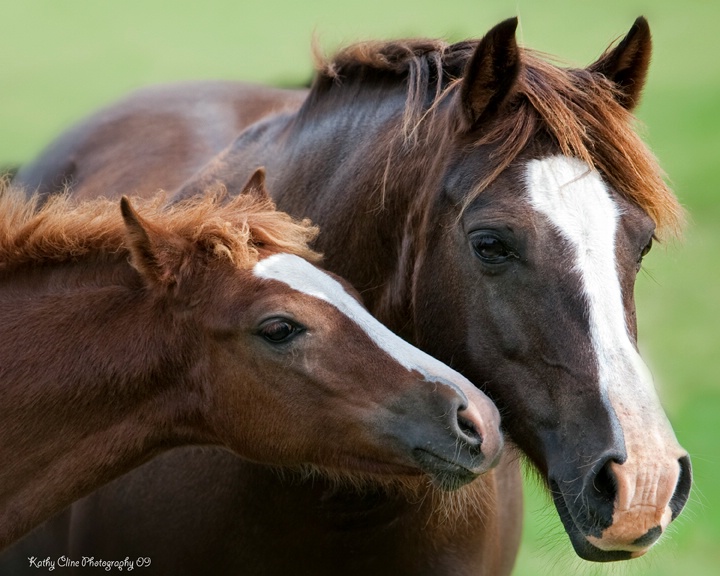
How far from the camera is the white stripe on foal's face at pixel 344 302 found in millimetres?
3094

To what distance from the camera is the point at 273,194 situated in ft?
13.0

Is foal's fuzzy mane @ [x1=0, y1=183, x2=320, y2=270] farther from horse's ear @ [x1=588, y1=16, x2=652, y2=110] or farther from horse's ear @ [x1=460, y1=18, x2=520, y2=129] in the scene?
horse's ear @ [x1=588, y1=16, x2=652, y2=110]

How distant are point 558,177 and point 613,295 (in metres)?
0.40

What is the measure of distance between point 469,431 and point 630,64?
53.4 inches

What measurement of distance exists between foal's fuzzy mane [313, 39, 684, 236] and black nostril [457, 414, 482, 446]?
0.66m

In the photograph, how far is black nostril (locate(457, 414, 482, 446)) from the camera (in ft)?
9.66

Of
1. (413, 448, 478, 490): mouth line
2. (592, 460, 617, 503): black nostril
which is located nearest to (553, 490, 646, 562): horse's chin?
(592, 460, 617, 503): black nostril

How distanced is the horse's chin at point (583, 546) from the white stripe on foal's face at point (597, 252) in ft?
1.12

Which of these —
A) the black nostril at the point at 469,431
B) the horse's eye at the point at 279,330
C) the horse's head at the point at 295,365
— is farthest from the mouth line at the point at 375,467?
the horse's eye at the point at 279,330

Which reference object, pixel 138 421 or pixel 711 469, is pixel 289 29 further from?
pixel 138 421

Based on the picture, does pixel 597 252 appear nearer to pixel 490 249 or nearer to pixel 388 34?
pixel 490 249

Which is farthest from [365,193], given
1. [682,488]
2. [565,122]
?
[682,488]

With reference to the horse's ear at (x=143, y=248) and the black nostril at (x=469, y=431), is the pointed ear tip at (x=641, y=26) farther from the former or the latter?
the horse's ear at (x=143, y=248)

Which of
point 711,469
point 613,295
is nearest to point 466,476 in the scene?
point 613,295
